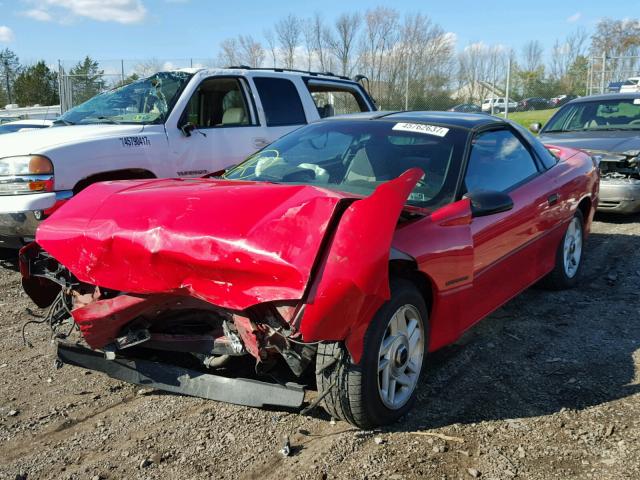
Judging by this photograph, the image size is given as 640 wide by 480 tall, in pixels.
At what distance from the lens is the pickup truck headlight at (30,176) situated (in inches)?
203

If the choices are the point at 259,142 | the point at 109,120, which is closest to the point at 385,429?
the point at 259,142

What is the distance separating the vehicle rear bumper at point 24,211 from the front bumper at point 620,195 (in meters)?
6.59

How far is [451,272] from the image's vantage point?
3.27 metres

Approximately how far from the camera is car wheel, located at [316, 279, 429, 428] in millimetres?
2738

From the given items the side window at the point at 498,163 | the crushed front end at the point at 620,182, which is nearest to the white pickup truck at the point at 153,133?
the side window at the point at 498,163

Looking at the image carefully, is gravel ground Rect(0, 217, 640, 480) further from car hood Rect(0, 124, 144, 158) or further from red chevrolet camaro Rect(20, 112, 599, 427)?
car hood Rect(0, 124, 144, 158)

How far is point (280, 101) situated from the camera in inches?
287

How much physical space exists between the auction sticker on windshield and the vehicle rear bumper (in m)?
2.96

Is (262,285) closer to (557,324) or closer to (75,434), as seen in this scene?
(75,434)

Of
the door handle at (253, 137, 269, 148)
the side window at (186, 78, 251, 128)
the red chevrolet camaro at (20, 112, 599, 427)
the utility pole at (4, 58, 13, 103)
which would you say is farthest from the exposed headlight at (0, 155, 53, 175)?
the utility pole at (4, 58, 13, 103)

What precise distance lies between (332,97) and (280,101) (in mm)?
2036

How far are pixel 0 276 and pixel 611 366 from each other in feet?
17.8

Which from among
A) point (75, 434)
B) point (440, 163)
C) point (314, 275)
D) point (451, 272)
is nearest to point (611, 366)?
point (451, 272)

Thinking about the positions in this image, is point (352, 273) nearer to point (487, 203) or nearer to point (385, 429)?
point (385, 429)
